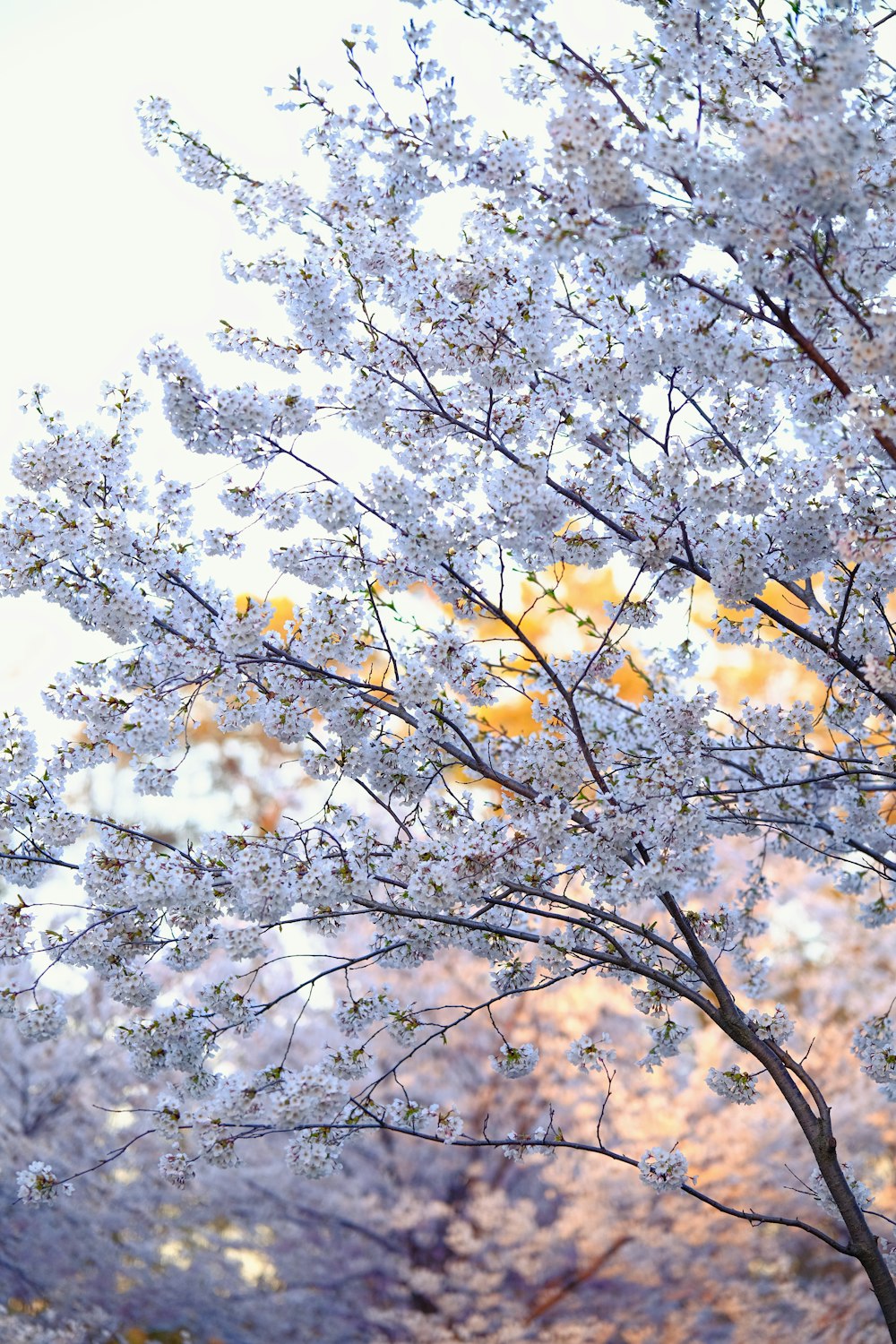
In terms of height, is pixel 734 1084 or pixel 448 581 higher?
pixel 448 581

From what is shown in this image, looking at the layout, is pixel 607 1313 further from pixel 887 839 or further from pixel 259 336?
pixel 259 336

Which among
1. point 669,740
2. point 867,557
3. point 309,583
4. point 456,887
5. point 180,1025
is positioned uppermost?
point 309,583

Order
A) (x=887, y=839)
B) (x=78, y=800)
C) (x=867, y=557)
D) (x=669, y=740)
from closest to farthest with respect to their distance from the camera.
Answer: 1. (x=867, y=557)
2. (x=669, y=740)
3. (x=887, y=839)
4. (x=78, y=800)

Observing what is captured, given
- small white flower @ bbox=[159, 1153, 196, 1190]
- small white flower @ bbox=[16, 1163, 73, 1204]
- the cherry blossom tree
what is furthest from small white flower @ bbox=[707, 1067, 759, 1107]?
small white flower @ bbox=[16, 1163, 73, 1204]

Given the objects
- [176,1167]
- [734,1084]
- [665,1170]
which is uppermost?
[734,1084]

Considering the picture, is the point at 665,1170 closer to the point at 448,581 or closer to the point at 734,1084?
the point at 734,1084

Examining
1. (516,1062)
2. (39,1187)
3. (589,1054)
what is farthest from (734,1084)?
(39,1187)

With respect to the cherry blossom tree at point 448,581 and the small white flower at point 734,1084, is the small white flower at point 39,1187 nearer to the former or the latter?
the cherry blossom tree at point 448,581

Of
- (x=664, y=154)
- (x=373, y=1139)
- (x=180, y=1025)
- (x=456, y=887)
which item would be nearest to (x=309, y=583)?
(x=456, y=887)

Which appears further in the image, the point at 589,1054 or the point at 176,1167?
the point at 589,1054

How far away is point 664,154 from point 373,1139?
25.5 feet

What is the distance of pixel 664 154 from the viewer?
240cm

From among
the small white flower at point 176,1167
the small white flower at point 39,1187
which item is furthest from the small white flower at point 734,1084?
the small white flower at point 39,1187

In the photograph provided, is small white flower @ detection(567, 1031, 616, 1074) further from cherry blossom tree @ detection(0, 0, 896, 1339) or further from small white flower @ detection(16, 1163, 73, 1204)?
small white flower @ detection(16, 1163, 73, 1204)
